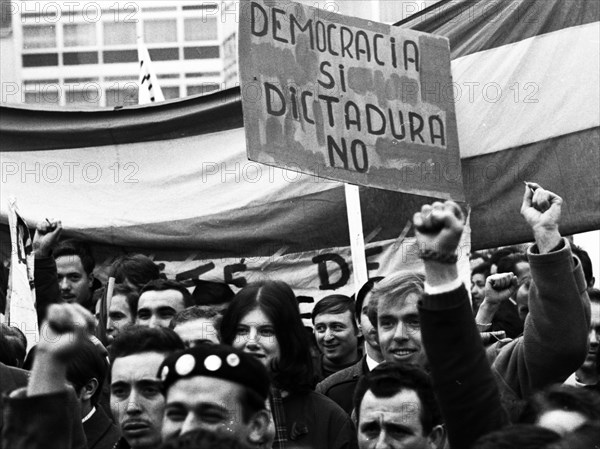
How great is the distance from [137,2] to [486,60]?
30.8 feet

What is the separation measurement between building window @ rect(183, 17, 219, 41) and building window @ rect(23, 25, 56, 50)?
1.57 metres

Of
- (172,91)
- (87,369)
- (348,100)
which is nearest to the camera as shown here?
(87,369)

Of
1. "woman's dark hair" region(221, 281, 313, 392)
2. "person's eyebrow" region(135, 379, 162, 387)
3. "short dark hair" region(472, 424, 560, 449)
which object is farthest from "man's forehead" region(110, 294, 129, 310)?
"short dark hair" region(472, 424, 560, 449)

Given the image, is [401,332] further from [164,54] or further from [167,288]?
[164,54]

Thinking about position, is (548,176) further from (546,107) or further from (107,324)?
(107,324)

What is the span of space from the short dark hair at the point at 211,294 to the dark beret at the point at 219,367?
268 cm

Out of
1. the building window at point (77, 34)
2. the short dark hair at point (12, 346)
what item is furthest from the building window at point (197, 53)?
the short dark hair at point (12, 346)

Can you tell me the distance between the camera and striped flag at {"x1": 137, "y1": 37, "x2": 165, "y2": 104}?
25.7ft

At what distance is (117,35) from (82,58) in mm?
1693

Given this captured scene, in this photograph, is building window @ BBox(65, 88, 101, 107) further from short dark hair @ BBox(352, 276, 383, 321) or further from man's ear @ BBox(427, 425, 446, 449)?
man's ear @ BBox(427, 425, 446, 449)

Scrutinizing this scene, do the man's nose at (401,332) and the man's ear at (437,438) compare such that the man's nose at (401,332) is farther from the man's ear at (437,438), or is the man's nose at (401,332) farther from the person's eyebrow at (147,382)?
the person's eyebrow at (147,382)

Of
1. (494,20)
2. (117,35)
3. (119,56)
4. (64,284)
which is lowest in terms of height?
(64,284)

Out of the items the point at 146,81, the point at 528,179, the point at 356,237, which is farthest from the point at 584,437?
the point at 146,81

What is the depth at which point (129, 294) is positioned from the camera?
19.3 feet
